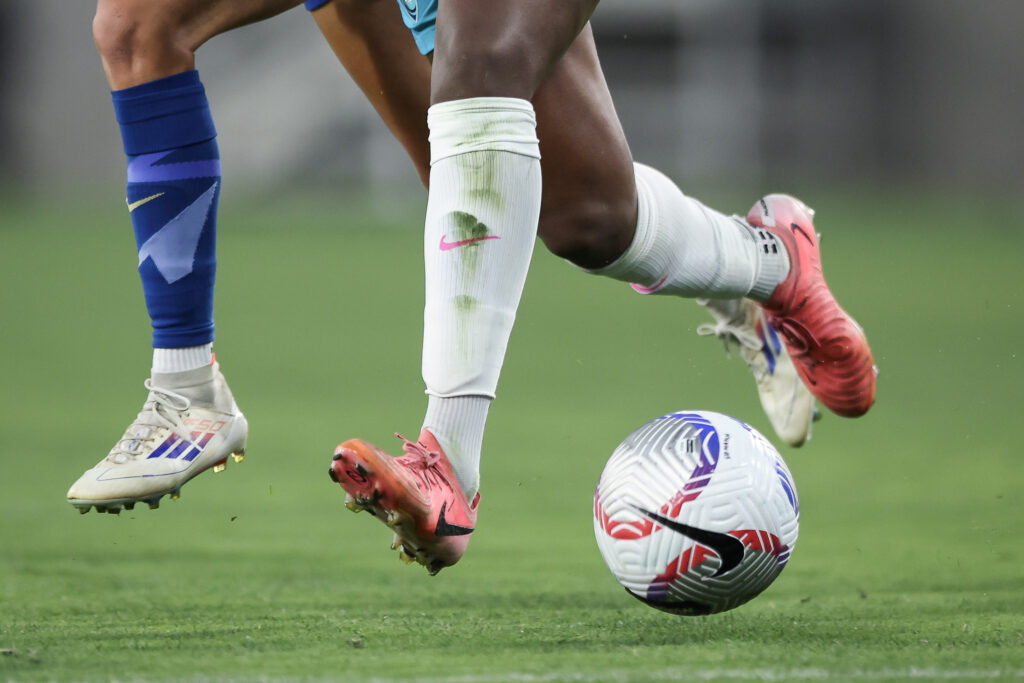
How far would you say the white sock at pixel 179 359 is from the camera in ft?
10.8

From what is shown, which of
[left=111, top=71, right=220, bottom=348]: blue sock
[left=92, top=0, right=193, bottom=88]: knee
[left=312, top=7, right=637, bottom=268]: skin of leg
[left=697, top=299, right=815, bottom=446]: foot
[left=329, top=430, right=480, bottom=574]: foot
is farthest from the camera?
[left=697, top=299, right=815, bottom=446]: foot

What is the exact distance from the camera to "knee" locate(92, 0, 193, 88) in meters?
3.17

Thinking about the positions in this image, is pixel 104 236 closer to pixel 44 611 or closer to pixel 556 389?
pixel 556 389

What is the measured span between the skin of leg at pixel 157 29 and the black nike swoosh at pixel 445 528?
49.0 inches

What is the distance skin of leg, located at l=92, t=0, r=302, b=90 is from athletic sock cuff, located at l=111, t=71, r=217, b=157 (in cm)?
2

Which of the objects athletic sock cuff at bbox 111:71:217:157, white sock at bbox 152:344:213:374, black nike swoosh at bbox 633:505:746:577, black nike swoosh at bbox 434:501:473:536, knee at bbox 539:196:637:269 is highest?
athletic sock cuff at bbox 111:71:217:157

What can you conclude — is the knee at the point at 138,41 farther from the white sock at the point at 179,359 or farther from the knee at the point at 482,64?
the knee at the point at 482,64

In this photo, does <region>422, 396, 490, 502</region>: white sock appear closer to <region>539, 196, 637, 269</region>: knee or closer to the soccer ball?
the soccer ball

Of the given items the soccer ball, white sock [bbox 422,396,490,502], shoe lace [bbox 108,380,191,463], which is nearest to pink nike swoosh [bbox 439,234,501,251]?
white sock [bbox 422,396,490,502]

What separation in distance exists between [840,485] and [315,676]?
270 centimetres

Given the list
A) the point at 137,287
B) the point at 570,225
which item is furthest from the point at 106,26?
the point at 137,287

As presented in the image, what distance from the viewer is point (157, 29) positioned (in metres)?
3.19

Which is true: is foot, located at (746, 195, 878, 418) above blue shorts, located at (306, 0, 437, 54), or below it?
below

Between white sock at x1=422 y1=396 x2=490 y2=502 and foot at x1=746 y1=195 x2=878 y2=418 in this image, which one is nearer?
white sock at x1=422 y1=396 x2=490 y2=502
